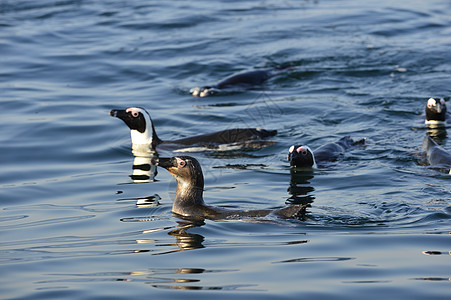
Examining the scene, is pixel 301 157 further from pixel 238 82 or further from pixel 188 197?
pixel 238 82

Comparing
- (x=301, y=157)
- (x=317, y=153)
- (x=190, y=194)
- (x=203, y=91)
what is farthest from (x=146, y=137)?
(x=190, y=194)

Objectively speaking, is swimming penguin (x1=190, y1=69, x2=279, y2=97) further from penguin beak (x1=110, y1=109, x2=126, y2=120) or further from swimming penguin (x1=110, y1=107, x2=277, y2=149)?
penguin beak (x1=110, y1=109, x2=126, y2=120)

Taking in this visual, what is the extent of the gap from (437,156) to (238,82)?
6.75 m

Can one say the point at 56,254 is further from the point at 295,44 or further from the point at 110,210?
the point at 295,44

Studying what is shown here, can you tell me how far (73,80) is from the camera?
62.7 feet

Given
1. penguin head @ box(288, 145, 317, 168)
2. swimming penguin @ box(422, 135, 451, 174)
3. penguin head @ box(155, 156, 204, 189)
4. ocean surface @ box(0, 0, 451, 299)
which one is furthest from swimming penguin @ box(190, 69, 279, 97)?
penguin head @ box(155, 156, 204, 189)

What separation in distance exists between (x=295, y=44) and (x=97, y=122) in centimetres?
824

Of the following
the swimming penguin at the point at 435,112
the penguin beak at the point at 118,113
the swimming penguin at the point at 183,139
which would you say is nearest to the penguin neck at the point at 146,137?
the swimming penguin at the point at 183,139

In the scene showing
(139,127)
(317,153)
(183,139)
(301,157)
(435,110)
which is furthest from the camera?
(435,110)

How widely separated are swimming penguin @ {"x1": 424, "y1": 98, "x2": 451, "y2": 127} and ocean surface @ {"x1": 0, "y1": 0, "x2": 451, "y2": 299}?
214 millimetres

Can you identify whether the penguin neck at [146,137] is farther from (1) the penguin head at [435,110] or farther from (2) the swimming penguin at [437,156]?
(1) the penguin head at [435,110]

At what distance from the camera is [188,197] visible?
9.21 meters

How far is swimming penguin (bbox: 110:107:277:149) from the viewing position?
13.4m

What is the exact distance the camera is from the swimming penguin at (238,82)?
56.1 ft
